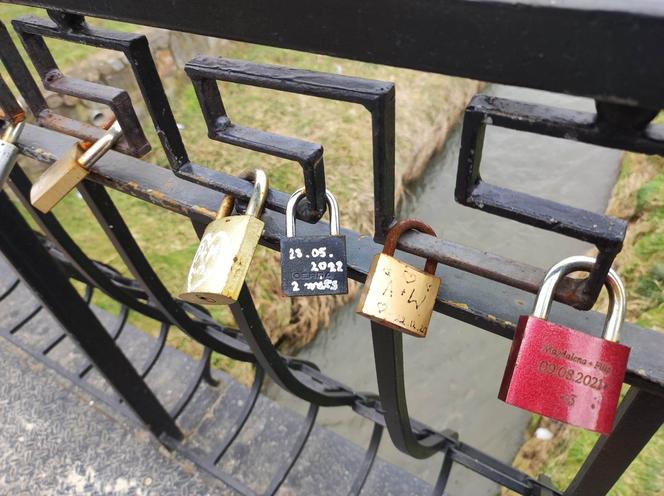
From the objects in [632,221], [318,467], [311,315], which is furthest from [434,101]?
[318,467]

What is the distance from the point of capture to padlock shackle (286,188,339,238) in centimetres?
66

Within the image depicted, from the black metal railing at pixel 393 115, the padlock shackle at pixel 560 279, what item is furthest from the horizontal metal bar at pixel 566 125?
the padlock shackle at pixel 560 279

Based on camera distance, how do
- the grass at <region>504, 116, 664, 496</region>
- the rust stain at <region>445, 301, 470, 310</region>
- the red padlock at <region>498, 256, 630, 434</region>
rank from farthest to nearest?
the grass at <region>504, 116, 664, 496</region> → the rust stain at <region>445, 301, 470, 310</region> → the red padlock at <region>498, 256, 630, 434</region>

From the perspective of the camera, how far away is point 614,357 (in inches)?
21.1

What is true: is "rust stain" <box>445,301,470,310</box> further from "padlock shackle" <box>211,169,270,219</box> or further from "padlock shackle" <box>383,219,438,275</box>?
"padlock shackle" <box>211,169,270,219</box>

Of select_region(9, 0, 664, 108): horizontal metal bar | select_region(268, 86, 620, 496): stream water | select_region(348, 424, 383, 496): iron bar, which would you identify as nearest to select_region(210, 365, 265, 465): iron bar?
select_region(348, 424, 383, 496): iron bar

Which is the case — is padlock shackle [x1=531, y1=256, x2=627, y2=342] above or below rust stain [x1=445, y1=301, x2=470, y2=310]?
above

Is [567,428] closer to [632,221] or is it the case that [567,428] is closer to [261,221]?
[632,221]

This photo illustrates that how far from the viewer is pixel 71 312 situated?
133 cm

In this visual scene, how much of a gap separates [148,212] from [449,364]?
275cm

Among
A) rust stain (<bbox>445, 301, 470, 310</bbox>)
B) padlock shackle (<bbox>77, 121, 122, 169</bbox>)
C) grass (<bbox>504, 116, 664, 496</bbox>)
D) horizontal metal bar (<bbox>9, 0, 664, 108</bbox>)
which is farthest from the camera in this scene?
grass (<bbox>504, 116, 664, 496</bbox>)

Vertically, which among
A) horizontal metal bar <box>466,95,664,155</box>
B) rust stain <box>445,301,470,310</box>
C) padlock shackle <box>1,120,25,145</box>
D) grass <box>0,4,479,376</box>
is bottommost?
grass <box>0,4,479,376</box>

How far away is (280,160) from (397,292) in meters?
4.28

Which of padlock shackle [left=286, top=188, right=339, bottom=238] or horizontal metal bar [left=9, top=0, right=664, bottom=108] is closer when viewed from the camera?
horizontal metal bar [left=9, top=0, right=664, bottom=108]
